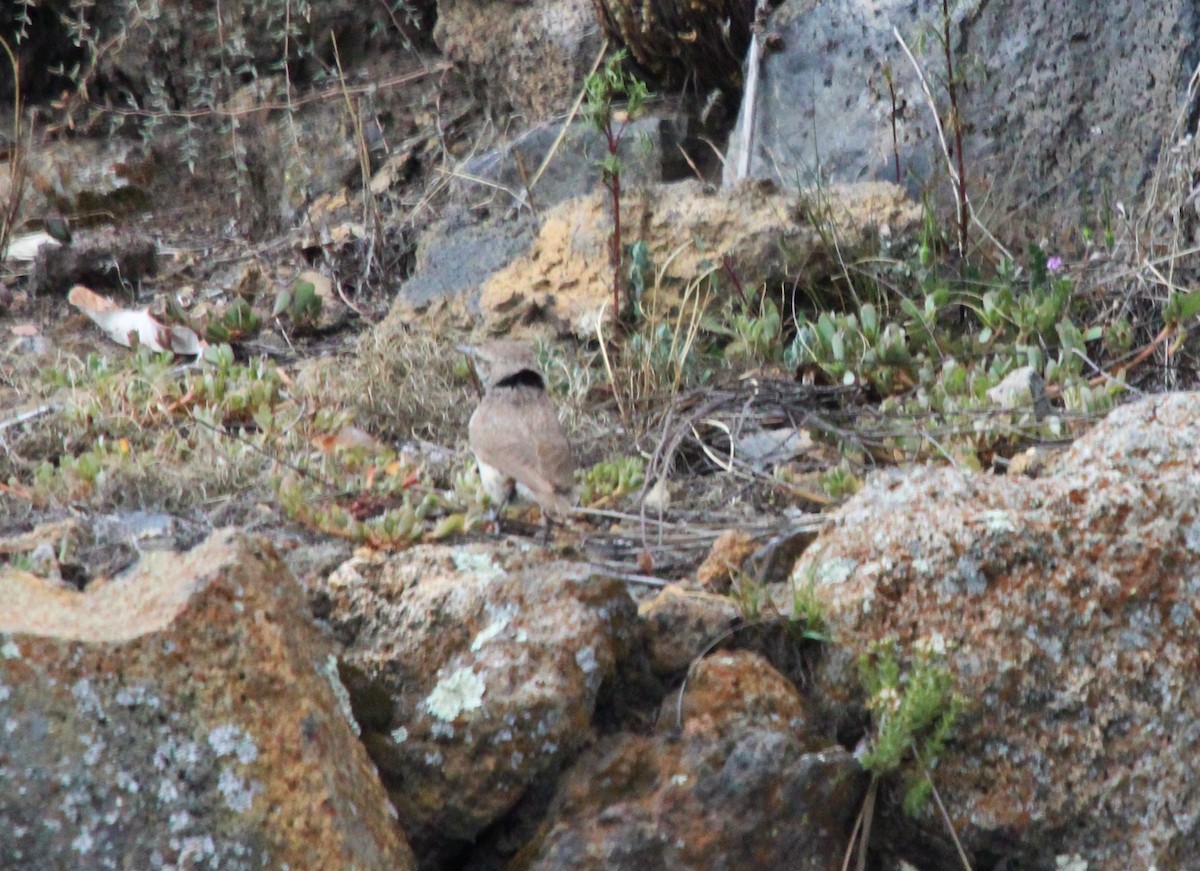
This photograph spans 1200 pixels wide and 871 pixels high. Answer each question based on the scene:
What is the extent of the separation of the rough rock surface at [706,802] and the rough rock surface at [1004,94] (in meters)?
4.32

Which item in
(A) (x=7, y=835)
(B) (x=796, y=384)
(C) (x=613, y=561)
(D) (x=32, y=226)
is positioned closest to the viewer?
(A) (x=7, y=835)

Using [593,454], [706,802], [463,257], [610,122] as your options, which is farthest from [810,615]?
[463,257]

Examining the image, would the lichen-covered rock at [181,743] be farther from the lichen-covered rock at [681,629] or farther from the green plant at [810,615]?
the green plant at [810,615]

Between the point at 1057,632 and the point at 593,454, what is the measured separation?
2.80 metres

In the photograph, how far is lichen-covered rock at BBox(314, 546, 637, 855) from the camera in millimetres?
2928

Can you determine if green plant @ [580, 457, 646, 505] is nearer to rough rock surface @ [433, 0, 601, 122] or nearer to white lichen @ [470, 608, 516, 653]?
white lichen @ [470, 608, 516, 653]

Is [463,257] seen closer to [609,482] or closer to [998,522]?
[609,482]

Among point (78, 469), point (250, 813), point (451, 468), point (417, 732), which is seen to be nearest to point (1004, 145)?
point (451, 468)

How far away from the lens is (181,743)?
258 cm

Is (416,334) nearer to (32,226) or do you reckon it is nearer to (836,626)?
(32,226)

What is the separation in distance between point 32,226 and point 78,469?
452cm

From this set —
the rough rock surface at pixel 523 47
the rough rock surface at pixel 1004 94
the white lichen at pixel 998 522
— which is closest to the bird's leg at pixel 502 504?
the white lichen at pixel 998 522

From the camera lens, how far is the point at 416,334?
23.2ft

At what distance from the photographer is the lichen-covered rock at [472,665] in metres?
2.93
